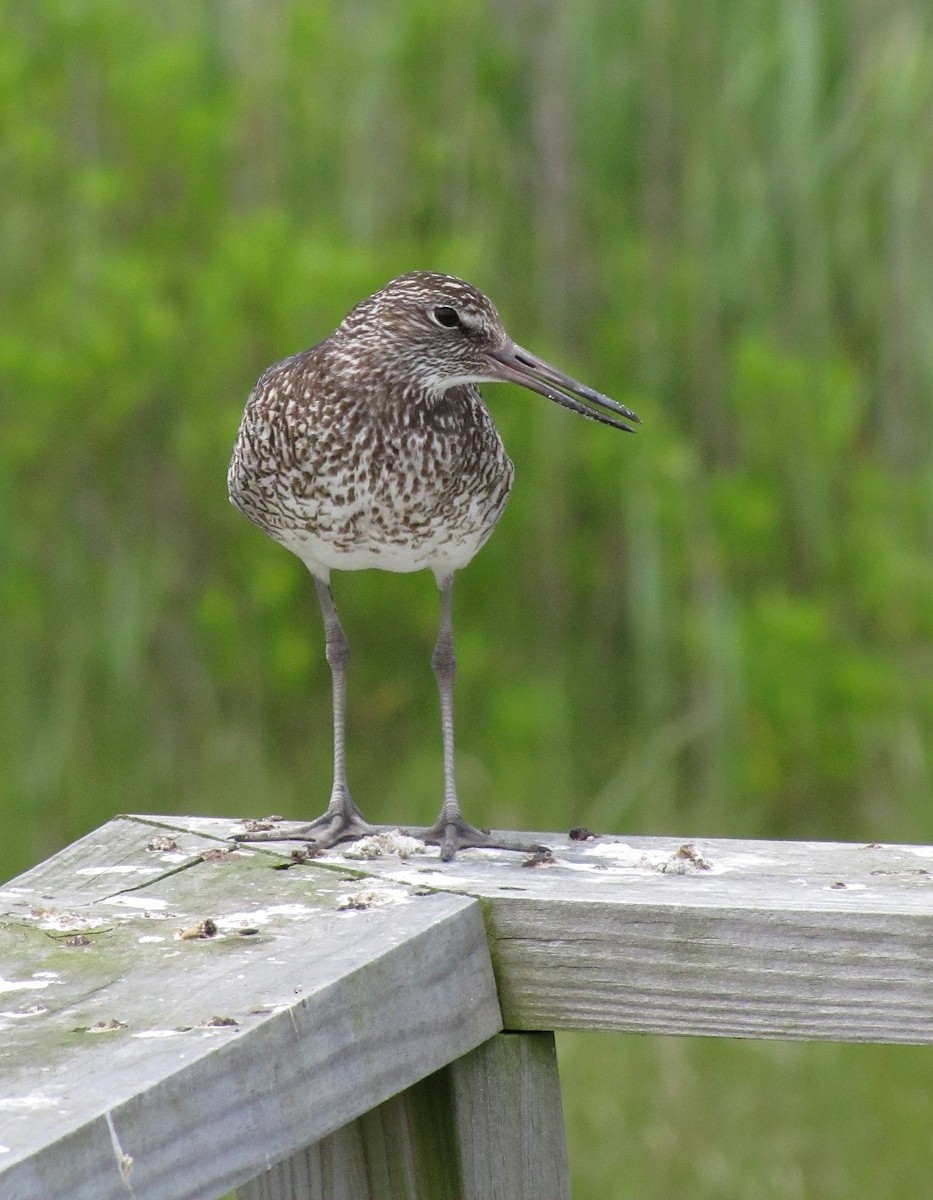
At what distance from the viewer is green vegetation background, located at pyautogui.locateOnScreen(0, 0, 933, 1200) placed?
7.16 m

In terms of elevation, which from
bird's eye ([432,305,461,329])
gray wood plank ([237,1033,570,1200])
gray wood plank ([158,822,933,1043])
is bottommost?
gray wood plank ([237,1033,570,1200])

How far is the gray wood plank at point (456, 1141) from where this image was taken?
9.58 ft

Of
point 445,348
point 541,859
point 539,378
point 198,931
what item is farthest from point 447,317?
point 198,931

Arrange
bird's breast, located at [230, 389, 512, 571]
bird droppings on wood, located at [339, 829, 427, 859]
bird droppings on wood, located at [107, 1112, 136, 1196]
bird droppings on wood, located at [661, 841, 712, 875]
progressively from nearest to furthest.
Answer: bird droppings on wood, located at [107, 1112, 136, 1196]
bird droppings on wood, located at [661, 841, 712, 875]
bird droppings on wood, located at [339, 829, 427, 859]
bird's breast, located at [230, 389, 512, 571]

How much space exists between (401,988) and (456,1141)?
0.37 meters

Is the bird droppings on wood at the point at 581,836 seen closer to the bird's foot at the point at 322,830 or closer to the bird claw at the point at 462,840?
the bird claw at the point at 462,840

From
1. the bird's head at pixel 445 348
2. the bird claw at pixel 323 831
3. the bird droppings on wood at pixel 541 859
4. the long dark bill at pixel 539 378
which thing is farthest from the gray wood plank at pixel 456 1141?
the bird's head at pixel 445 348

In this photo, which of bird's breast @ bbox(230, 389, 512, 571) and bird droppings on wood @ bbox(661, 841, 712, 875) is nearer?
bird droppings on wood @ bbox(661, 841, 712, 875)

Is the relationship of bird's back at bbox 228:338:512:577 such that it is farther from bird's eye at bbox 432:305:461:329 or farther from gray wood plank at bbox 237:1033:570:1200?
gray wood plank at bbox 237:1033:570:1200

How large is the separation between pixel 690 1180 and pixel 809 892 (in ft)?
10.6

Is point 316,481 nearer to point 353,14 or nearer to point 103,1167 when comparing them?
point 103,1167

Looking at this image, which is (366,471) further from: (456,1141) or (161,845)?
(456,1141)

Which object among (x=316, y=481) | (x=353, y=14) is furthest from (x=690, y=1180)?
(x=353, y=14)

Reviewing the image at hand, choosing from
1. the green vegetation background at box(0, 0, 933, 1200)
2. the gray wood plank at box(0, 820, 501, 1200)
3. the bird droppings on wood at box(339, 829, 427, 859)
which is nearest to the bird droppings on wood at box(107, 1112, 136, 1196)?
the gray wood plank at box(0, 820, 501, 1200)
